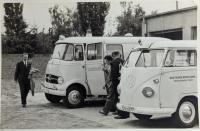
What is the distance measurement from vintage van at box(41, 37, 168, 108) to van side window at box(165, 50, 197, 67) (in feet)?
5.69

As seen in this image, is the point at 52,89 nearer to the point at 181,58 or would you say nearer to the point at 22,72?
the point at 22,72

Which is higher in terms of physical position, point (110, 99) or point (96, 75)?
point (96, 75)

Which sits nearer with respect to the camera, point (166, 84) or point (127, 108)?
point (166, 84)

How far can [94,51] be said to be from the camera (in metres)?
8.89

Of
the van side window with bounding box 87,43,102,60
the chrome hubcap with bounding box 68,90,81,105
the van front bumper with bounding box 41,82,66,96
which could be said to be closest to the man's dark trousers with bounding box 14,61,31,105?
the van front bumper with bounding box 41,82,66,96

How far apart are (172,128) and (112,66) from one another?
4.81 feet

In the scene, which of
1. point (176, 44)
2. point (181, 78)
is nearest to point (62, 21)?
point (176, 44)

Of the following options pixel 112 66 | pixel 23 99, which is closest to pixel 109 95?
pixel 112 66

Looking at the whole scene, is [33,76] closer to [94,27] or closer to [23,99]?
[23,99]

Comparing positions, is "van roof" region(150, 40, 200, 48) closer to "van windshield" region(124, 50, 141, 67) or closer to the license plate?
"van windshield" region(124, 50, 141, 67)

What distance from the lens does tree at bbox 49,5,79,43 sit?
7266mm

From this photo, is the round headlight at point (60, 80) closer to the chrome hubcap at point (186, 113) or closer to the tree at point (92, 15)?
the tree at point (92, 15)

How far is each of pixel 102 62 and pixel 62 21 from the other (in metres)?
1.50

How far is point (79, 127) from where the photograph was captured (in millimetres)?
6891
